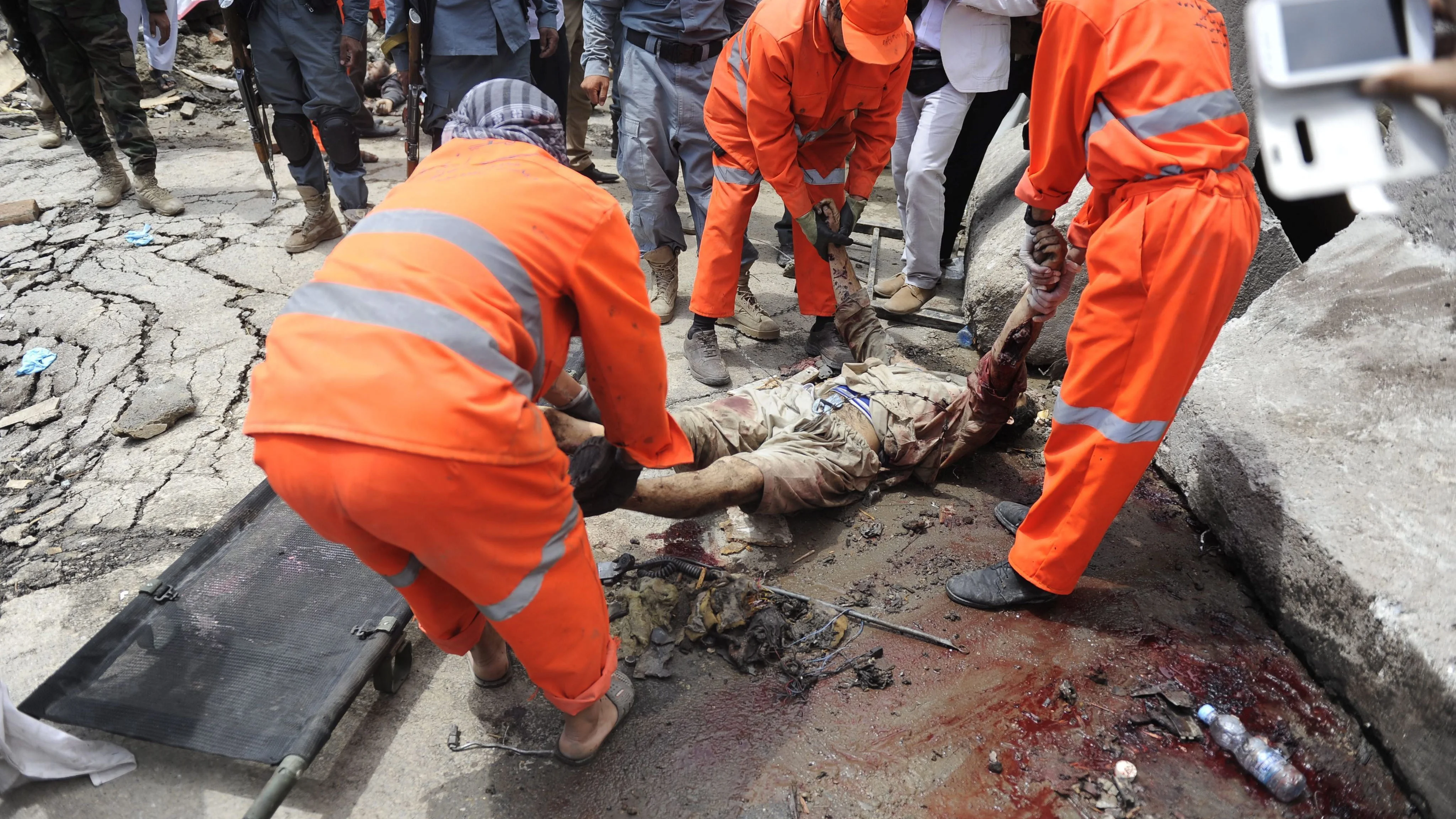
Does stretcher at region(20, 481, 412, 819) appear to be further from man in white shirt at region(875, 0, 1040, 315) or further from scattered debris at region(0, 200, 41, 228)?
scattered debris at region(0, 200, 41, 228)

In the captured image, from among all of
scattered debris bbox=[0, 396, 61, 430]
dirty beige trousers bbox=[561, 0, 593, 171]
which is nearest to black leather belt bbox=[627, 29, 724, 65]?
dirty beige trousers bbox=[561, 0, 593, 171]

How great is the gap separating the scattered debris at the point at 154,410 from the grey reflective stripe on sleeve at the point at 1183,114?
3682 millimetres

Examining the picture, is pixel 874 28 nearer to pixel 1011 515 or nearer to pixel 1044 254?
pixel 1044 254

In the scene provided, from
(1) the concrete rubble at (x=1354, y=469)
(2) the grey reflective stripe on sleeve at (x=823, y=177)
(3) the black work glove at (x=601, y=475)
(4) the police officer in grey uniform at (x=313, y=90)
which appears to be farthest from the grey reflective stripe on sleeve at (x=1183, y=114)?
(4) the police officer in grey uniform at (x=313, y=90)

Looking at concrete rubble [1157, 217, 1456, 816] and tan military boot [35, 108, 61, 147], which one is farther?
tan military boot [35, 108, 61, 147]

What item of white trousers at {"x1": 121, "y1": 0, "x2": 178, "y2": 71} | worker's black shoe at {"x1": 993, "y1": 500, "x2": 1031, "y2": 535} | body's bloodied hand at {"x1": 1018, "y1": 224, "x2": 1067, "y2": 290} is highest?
white trousers at {"x1": 121, "y1": 0, "x2": 178, "y2": 71}

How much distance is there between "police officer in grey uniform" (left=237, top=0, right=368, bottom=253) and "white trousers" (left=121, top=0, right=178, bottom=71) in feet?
4.01

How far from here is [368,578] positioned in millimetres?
2463

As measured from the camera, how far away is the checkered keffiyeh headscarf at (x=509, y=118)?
6.15 ft

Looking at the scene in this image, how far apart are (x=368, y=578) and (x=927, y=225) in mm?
3272

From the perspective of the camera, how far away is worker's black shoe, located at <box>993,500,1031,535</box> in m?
2.89

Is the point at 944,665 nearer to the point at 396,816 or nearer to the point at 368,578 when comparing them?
the point at 396,816

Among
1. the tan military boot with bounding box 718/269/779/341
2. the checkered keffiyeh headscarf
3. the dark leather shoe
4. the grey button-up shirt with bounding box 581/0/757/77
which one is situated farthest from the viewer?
the dark leather shoe

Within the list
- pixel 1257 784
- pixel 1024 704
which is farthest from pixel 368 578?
pixel 1257 784
